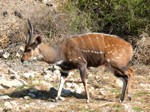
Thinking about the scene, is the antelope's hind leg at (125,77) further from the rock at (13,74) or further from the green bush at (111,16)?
the green bush at (111,16)

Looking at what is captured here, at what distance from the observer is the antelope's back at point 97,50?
9547 millimetres

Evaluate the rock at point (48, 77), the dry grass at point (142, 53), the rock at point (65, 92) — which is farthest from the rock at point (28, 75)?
the dry grass at point (142, 53)

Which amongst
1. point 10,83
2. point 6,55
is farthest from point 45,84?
point 6,55

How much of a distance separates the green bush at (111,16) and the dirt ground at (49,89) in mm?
1012

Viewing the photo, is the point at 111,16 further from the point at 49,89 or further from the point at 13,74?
the point at 49,89

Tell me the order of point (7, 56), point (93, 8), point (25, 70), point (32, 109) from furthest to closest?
1. point (93, 8)
2. point (7, 56)
3. point (25, 70)
4. point (32, 109)

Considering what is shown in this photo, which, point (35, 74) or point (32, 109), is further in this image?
point (35, 74)

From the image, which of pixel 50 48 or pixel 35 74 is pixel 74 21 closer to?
pixel 35 74

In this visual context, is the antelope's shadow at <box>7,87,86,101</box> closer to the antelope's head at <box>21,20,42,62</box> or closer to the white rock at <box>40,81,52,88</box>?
the white rock at <box>40,81,52,88</box>

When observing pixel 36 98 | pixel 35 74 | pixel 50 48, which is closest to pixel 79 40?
pixel 50 48

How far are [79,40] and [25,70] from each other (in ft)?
9.12

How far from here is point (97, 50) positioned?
31.7 feet

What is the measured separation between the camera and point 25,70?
12.1 metres

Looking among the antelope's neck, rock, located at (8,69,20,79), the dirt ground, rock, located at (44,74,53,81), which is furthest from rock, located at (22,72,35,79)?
the antelope's neck
